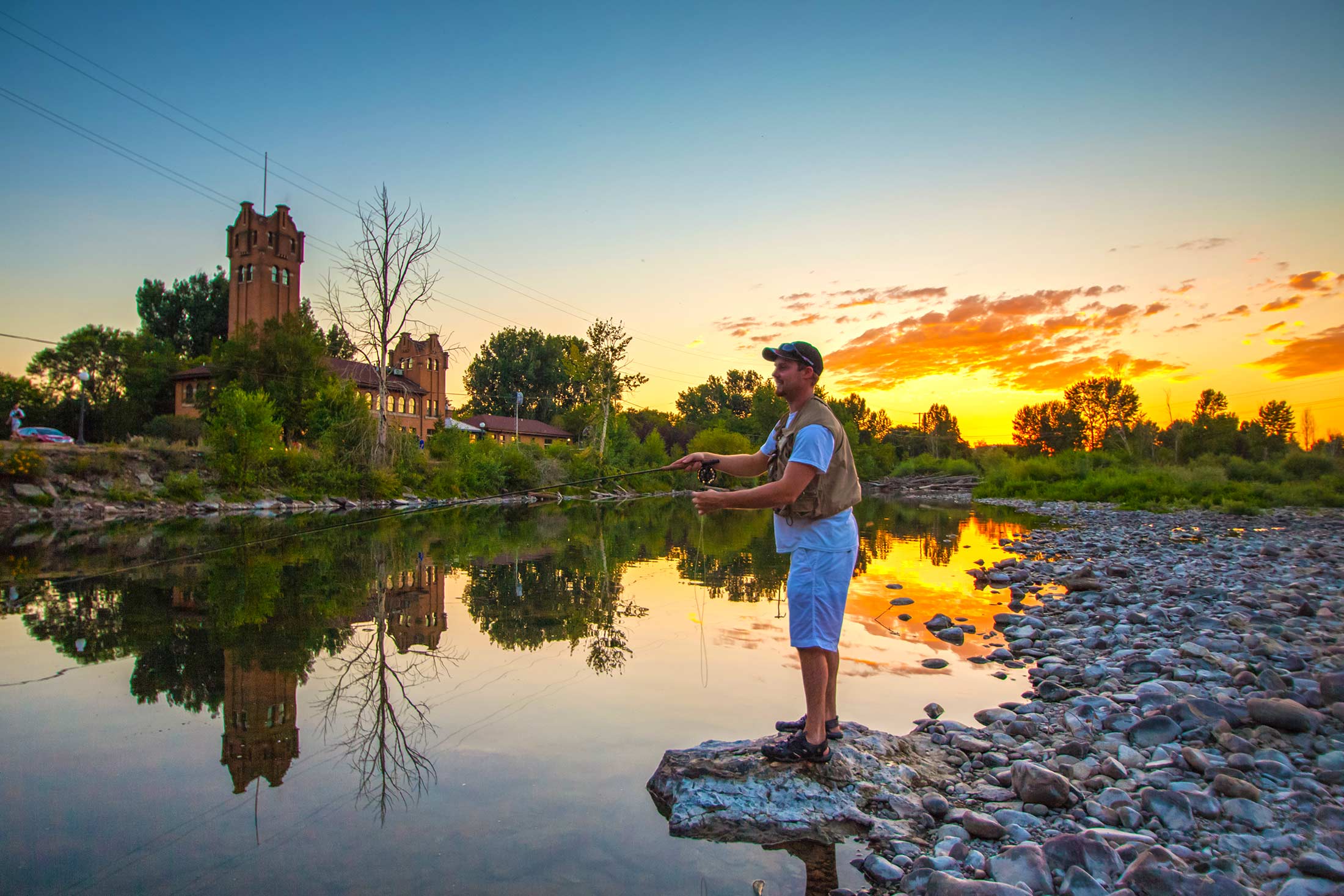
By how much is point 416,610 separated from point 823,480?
6.52 metres

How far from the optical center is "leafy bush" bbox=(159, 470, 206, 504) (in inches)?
1052

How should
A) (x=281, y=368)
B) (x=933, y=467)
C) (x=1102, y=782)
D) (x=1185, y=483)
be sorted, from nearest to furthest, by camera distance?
(x=1102, y=782), (x=1185, y=483), (x=281, y=368), (x=933, y=467)

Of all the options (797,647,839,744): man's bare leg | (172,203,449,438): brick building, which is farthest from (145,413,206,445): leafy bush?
(797,647,839,744): man's bare leg

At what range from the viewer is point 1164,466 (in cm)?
4491

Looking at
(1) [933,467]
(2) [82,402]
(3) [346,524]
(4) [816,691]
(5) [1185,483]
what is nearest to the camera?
(4) [816,691]

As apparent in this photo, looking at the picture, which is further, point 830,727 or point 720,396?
point 720,396

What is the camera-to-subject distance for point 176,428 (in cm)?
4503

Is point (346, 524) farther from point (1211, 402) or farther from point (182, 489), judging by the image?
point (1211, 402)

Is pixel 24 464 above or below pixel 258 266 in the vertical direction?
below

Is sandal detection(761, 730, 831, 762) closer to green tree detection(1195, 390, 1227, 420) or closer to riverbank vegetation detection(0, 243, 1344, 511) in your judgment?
riverbank vegetation detection(0, 243, 1344, 511)

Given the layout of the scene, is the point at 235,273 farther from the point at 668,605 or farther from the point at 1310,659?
the point at 1310,659

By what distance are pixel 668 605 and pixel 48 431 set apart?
1775 inches

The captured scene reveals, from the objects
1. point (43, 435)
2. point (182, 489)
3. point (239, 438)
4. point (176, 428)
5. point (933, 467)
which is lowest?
point (182, 489)

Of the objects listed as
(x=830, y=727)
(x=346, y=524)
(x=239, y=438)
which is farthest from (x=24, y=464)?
(x=830, y=727)
